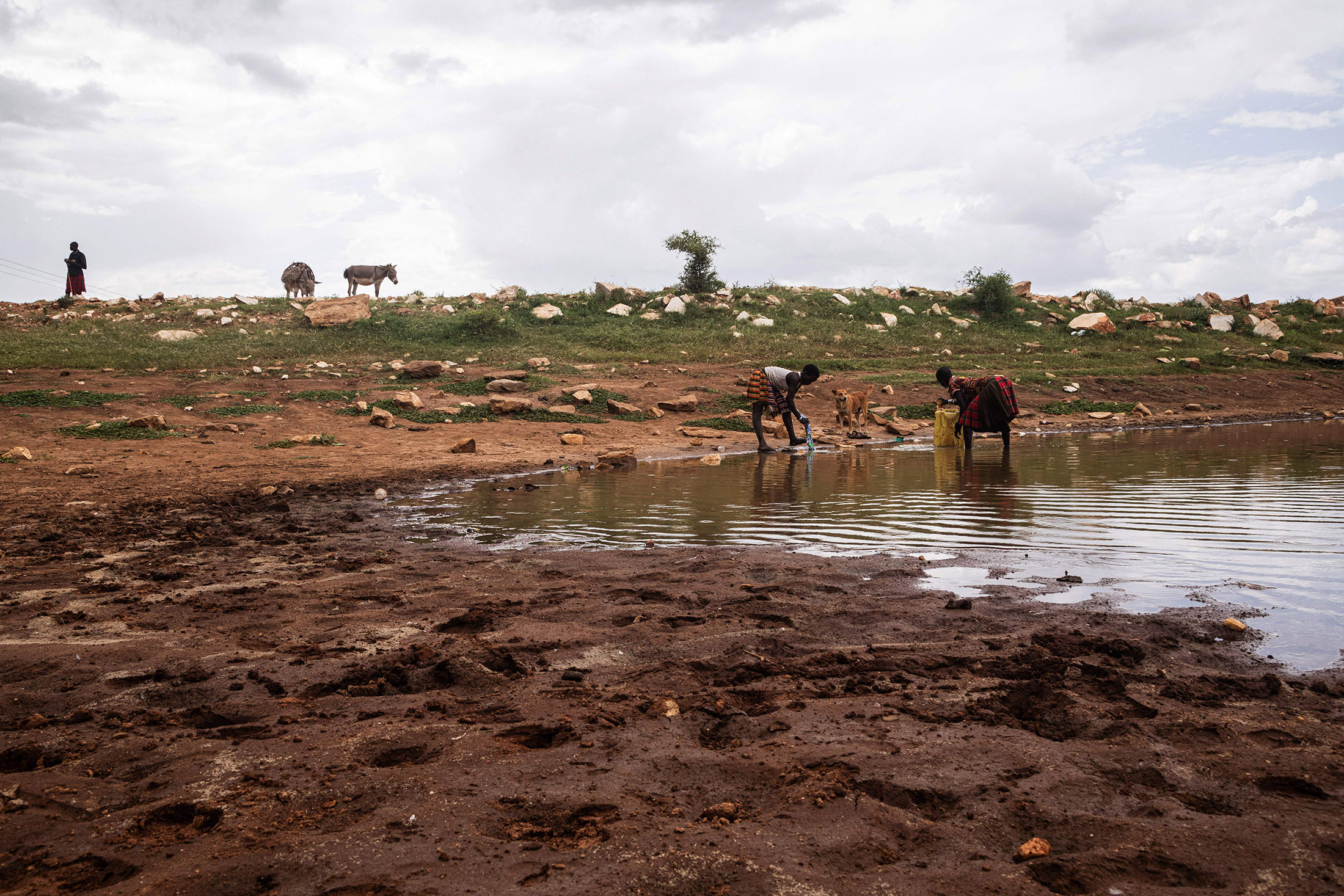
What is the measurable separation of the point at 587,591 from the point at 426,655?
4.56 ft

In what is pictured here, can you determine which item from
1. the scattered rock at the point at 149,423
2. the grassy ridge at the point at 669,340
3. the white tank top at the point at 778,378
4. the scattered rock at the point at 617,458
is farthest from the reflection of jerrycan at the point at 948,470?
the scattered rock at the point at 149,423

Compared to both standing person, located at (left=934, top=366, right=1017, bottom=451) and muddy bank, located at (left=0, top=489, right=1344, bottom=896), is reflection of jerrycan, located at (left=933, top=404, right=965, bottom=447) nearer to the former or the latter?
standing person, located at (left=934, top=366, right=1017, bottom=451)

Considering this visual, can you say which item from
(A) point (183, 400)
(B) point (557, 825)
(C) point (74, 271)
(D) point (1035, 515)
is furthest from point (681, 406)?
(C) point (74, 271)

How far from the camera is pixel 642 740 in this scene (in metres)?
2.88

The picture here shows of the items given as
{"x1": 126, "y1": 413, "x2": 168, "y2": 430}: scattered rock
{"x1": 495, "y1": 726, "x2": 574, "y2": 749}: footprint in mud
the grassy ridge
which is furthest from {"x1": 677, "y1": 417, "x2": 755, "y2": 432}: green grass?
{"x1": 495, "y1": 726, "x2": 574, "y2": 749}: footprint in mud

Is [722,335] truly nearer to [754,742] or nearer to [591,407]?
[591,407]

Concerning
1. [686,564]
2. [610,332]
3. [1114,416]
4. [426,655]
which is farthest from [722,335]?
[426,655]

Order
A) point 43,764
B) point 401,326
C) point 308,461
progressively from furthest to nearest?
point 401,326 < point 308,461 < point 43,764

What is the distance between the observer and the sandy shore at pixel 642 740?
210 centimetres

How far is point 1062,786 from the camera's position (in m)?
2.47

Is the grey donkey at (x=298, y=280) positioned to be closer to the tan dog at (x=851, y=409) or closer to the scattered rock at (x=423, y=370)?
the scattered rock at (x=423, y=370)

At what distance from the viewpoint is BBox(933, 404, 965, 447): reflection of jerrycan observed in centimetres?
1426

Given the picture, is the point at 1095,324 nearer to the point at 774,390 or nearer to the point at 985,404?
the point at 985,404

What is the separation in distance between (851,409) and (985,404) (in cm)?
370
